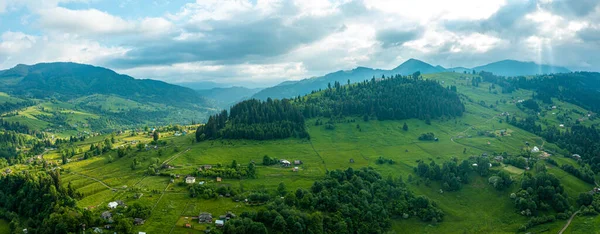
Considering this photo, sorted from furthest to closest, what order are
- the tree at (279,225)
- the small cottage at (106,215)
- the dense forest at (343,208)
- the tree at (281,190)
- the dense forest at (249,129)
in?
the dense forest at (249,129) → the tree at (281,190) → the dense forest at (343,208) → the tree at (279,225) → the small cottage at (106,215)

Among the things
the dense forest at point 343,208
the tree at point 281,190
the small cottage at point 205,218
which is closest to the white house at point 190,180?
the small cottage at point 205,218

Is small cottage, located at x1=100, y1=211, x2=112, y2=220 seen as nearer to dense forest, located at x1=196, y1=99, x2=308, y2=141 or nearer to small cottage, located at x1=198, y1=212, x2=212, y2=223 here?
small cottage, located at x1=198, y1=212, x2=212, y2=223

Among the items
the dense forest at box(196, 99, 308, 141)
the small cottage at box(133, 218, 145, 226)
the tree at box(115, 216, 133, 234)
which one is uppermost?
the dense forest at box(196, 99, 308, 141)

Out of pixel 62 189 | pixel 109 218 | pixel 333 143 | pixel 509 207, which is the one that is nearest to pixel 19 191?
pixel 62 189

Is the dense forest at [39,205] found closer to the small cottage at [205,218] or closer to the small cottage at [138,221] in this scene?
the small cottage at [138,221]

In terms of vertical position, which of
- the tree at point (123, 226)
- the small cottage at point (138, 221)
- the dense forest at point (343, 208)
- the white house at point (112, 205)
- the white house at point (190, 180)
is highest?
the white house at point (190, 180)

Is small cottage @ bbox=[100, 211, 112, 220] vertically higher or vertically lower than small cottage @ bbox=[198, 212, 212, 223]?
higher

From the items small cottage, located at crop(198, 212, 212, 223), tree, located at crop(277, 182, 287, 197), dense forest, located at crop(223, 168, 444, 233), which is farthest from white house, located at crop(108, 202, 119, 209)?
tree, located at crop(277, 182, 287, 197)

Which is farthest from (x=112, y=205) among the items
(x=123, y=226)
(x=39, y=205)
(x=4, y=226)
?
(x=4, y=226)
